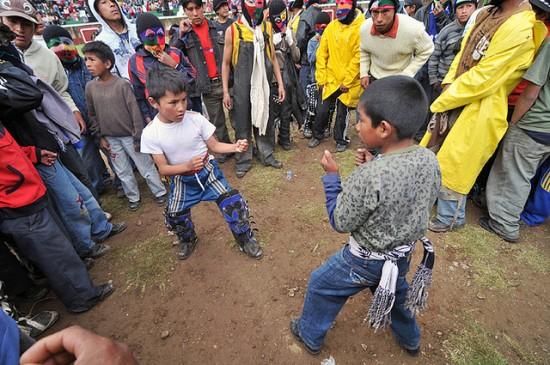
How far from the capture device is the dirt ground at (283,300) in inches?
87.5

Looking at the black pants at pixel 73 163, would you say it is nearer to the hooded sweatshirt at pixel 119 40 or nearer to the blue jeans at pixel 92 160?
the blue jeans at pixel 92 160

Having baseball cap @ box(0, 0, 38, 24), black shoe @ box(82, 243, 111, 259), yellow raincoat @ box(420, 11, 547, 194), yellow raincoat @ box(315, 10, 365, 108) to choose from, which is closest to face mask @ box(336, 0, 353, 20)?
yellow raincoat @ box(315, 10, 365, 108)

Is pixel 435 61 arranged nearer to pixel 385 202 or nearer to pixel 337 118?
pixel 337 118

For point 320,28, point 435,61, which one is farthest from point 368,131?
point 320,28

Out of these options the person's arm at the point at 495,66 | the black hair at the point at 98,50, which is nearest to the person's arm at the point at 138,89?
the black hair at the point at 98,50

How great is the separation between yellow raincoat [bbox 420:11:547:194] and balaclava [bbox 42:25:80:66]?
4437 mm

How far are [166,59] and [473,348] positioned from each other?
4147 millimetres

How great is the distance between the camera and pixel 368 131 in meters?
1.46

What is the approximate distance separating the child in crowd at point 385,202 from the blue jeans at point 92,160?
3719mm

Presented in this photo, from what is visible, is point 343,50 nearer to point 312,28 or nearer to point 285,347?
point 312,28

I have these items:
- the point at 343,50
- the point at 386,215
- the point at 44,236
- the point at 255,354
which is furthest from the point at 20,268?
the point at 343,50

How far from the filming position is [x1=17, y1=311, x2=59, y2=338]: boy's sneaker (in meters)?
2.33

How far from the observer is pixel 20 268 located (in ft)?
8.47

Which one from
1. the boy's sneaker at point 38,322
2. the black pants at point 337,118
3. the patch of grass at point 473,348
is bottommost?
the patch of grass at point 473,348
